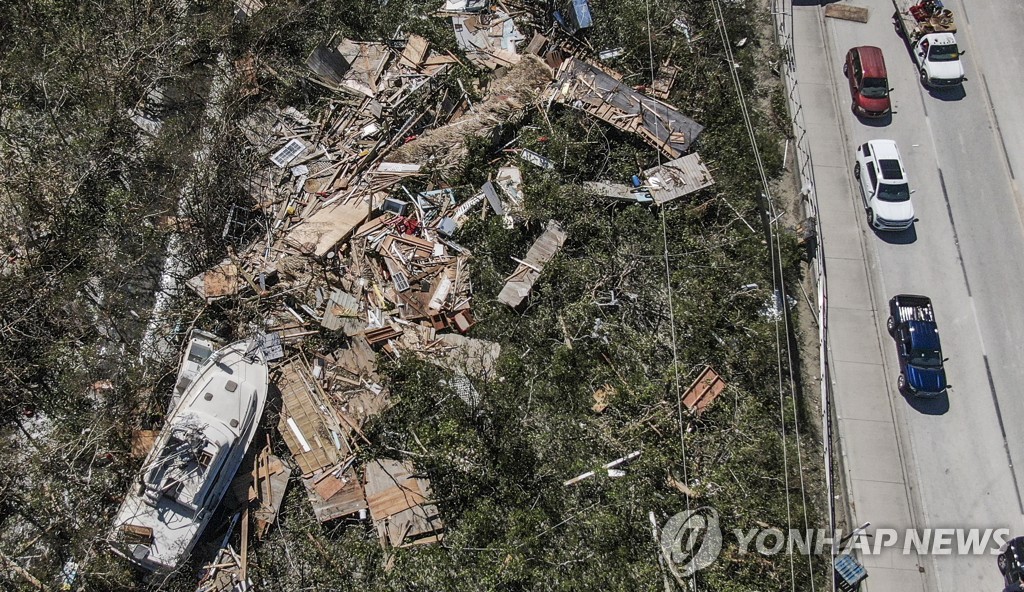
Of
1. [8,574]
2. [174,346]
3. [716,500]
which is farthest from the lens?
[174,346]

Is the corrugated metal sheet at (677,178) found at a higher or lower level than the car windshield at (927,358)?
higher

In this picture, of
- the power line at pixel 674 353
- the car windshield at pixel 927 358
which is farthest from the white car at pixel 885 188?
the power line at pixel 674 353

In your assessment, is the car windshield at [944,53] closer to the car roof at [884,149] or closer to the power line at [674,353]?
the car roof at [884,149]

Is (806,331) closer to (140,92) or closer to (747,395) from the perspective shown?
(747,395)

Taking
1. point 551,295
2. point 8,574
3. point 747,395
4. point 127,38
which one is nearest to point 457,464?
point 551,295

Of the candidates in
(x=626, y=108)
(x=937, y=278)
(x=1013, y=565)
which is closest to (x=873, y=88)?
(x=937, y=278)
